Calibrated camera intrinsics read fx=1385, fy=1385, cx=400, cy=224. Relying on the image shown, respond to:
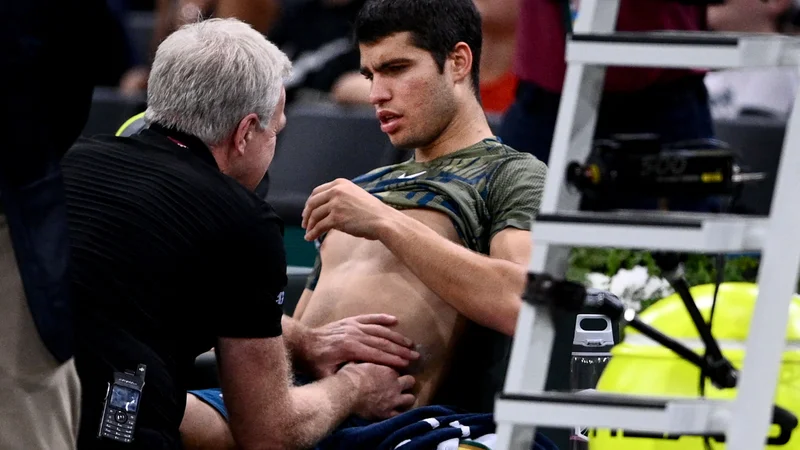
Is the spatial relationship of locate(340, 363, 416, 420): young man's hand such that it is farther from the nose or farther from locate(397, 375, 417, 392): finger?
the nose

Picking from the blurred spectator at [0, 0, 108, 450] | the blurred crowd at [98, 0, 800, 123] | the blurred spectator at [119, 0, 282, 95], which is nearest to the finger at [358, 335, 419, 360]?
the blurred spectator at [0, 0, 108, 450]

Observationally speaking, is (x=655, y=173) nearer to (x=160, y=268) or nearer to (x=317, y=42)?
(x=160, y=268)

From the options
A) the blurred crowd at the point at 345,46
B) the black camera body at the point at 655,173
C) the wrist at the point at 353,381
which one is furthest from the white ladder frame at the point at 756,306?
the blurred crowd at the point at 345,46

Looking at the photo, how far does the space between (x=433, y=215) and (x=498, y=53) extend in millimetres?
2726

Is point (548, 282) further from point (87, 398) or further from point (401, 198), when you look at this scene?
point (401, 198)

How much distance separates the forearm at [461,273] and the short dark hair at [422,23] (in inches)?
21.7

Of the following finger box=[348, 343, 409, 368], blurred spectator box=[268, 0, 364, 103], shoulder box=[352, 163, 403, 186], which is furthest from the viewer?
blurred spectator box=[268, 0, 364, 103]

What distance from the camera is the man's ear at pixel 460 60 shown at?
11.3 ft

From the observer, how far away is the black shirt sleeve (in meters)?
2.70

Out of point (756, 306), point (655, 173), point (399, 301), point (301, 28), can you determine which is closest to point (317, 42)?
point (301, 28)

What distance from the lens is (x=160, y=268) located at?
104 inches

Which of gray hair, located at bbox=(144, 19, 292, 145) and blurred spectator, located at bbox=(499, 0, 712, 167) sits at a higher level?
blurred spectator, located at bbox=(499, 0, 712, 167)

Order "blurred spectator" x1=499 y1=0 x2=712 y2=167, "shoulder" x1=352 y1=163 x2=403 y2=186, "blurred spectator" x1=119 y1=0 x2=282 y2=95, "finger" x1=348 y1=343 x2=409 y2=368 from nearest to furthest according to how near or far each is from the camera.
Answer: "finger" x1=348 y1=343 x2=409 y2=368 → "shoulder" x1=352 y1=163 x2=403 y2=186 → "blurred spectator" x1=499 y1=0 x2=712 y2=167 → "blurred spectator" x1=119 y1=0 x2=282 y2=95

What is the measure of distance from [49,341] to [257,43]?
86 cm
